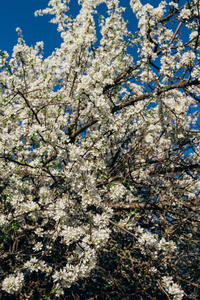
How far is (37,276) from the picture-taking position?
5.33 m

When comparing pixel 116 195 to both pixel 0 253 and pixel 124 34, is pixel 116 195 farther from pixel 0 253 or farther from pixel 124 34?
pixel 124 34

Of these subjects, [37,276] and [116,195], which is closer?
[116,195]

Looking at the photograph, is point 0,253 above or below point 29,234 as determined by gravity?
below

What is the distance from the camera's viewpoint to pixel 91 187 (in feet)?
12.8

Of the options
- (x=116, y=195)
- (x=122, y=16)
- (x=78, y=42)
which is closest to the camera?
(x=116, y=195)

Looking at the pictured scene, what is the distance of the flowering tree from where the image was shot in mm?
4039

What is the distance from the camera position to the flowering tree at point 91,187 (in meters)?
4.04

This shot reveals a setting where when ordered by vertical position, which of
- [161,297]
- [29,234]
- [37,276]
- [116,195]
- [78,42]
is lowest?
[37,276]

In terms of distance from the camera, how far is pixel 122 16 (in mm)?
8133

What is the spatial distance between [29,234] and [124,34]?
7.22 meters

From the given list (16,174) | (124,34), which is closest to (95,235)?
(16,174)

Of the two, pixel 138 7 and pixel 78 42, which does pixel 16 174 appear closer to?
pixel 78 42

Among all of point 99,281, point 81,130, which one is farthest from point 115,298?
point 81,130

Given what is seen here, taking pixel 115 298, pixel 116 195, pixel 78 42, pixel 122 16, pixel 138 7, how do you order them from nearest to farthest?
pixel 116 195 < pixel 115 298 < pixel 78 42 < pixel 138 7 < pixel 122 16
